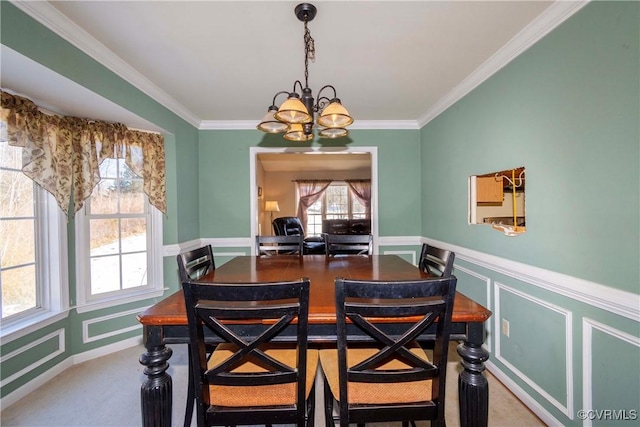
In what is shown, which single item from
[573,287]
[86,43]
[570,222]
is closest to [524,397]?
[573,287]

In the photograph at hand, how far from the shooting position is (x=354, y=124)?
3.47m

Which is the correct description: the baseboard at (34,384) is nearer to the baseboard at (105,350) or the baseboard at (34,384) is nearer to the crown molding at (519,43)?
the baseboard at (105,350)

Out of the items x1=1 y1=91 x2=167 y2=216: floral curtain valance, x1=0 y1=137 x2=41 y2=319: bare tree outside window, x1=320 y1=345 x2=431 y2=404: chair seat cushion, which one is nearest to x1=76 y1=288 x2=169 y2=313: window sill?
x1=0 y1=137 x2=41 y2=319: bare tree outside window

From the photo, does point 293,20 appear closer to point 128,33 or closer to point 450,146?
point 128,33

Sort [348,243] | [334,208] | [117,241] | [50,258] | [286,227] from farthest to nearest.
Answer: [334,208] < [286,227] < [117,241] < [348,243] < [50,258]

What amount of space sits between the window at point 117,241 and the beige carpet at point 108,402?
590mm

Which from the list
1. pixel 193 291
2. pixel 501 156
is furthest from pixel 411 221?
pixel 193 291

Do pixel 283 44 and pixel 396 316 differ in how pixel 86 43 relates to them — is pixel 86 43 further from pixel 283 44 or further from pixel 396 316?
pixel 396 316

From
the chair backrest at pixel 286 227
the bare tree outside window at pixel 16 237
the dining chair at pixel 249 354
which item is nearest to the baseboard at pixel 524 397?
the dining chair at pixel 249 354

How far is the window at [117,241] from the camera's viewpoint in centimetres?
249

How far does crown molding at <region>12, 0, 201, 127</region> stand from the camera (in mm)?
1457

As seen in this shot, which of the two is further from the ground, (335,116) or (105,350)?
(335,116)

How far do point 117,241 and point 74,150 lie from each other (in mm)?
855

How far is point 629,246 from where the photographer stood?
1214 millimetres
